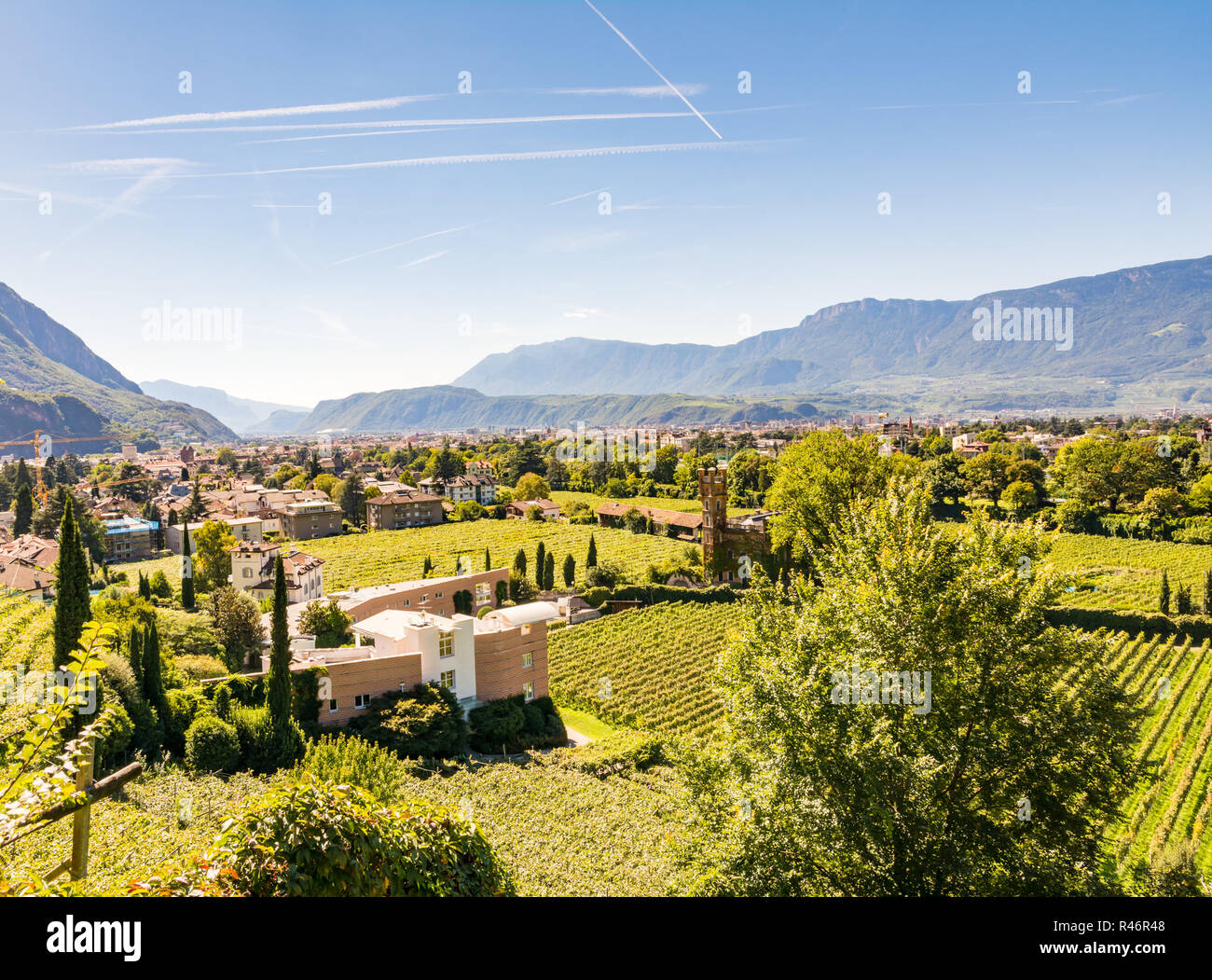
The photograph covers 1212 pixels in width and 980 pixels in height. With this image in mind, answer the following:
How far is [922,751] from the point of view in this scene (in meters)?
7.27

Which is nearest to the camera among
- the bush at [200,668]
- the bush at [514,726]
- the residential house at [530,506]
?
the bush at [200,668]

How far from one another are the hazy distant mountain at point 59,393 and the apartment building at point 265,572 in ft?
280

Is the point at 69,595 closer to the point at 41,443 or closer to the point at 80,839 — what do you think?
the point at 80,839

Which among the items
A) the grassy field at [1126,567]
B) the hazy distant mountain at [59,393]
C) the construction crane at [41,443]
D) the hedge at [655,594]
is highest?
the hazy distant mountain at [59,393]

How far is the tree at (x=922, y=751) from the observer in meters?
6.78

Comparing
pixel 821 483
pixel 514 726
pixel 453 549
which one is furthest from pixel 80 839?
pixel 453 549

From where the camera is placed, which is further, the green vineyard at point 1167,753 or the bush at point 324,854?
the green vineyard at point 1167,753

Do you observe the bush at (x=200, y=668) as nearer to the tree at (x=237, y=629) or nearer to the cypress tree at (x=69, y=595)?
the tree at (x=237, y=629)

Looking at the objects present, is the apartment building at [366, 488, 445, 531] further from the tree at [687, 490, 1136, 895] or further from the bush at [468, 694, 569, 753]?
the tree at [687, 490, 1136, 895]

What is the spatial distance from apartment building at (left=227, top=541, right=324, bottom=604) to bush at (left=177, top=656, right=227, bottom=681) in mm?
12911

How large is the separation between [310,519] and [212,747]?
44.9 meters

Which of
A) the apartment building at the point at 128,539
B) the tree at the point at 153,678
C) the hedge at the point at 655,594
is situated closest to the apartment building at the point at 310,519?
the apartment building at the point at 128,539

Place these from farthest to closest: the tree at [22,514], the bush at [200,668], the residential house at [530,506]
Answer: the residential house at [530,506]
the tree at [22,514]
the bush at [200,668]
